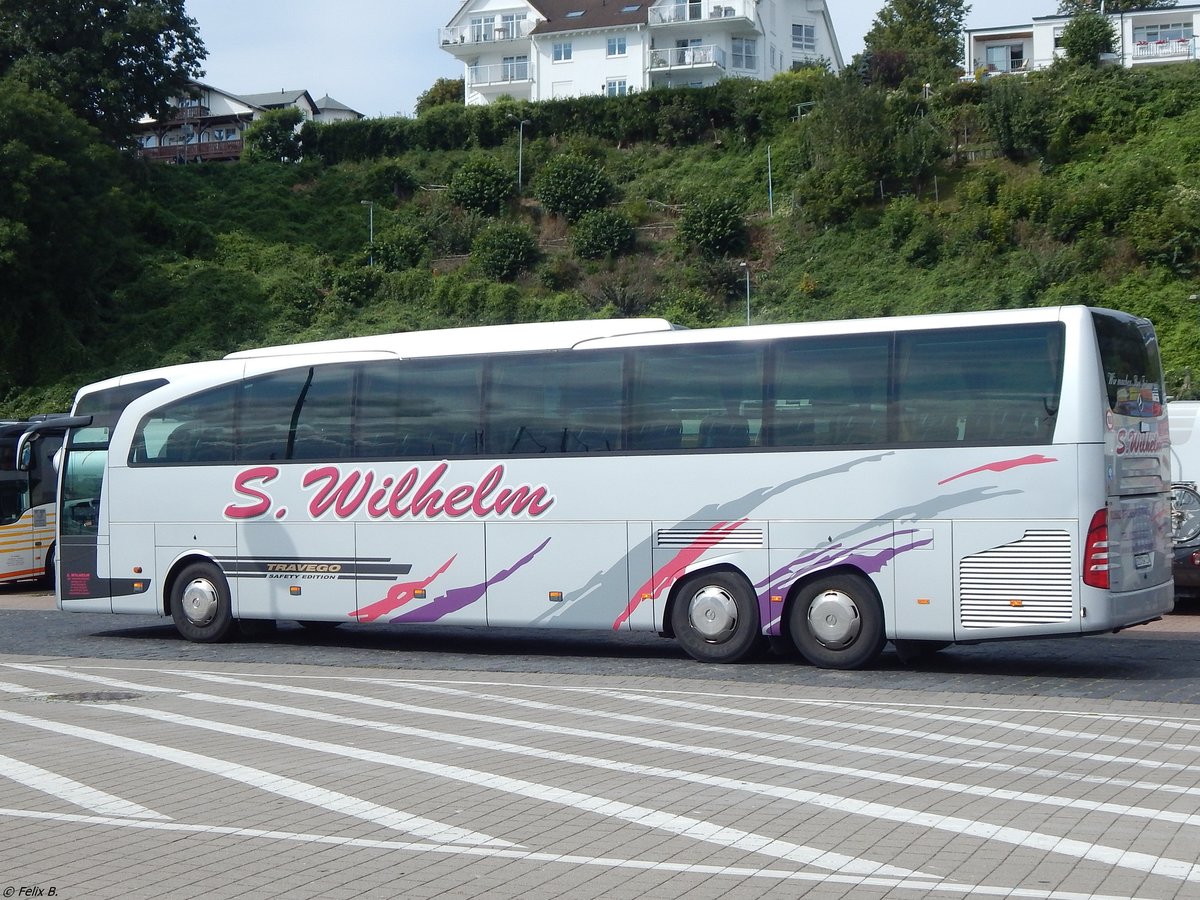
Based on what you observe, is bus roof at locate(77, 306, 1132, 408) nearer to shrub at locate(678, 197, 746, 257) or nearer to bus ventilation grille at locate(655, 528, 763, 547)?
bus ventilation grille at locate(655, 528, 763, 547)

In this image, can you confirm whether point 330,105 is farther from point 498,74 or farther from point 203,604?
point 203,604

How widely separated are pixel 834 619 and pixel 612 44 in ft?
242

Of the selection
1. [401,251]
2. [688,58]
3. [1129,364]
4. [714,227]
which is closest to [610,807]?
[1129,364]

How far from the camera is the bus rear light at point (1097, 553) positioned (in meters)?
13.3

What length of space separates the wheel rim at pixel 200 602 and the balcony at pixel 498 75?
2820 inches

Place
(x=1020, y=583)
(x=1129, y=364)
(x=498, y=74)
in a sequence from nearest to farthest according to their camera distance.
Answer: (x=1020, y=583)
(x=1129, y=364)
(x=498, y=74)

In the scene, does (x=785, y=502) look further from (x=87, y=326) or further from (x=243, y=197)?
(x=243, y=197)

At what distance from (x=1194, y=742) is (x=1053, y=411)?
397cm

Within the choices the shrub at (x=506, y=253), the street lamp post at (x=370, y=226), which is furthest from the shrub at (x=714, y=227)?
the street lamp post at (x=370, y=226)

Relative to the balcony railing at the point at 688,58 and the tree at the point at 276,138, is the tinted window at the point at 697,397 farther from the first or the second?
the balcony railing at the point at 688,58

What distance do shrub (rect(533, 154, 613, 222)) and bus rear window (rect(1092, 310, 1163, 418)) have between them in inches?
1974

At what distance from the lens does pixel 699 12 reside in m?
82.7

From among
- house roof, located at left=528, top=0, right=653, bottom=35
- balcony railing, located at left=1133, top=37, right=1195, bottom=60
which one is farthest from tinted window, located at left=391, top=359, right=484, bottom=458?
house roof, located at left=528, top=0, right=653, bottom=35

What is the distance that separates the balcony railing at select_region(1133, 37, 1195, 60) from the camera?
69688mm
